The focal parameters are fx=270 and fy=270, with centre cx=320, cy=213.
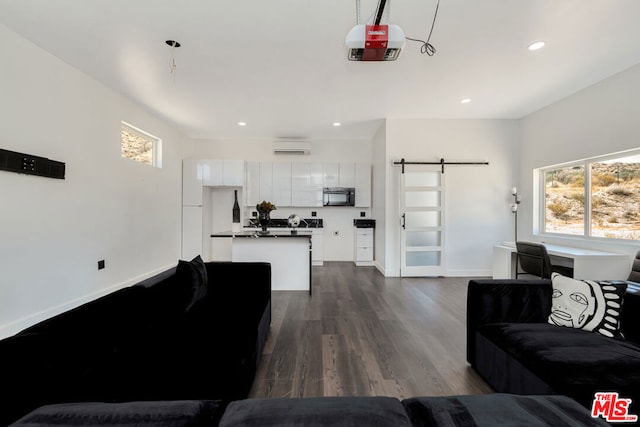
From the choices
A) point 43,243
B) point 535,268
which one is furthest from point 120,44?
point 535,268

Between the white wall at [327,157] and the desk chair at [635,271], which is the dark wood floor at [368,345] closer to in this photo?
the desk chair at [635,271]

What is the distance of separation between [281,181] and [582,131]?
5.14 meters

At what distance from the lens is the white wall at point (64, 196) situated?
259 centimetres

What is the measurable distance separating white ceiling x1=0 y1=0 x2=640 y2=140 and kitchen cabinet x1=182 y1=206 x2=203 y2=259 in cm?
215

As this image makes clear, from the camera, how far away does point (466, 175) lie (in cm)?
498

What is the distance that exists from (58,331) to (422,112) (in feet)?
16.6

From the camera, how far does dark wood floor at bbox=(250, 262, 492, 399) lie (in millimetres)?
1873

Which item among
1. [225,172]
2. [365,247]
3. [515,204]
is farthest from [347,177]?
[515,204]

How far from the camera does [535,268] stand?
3.36 meters

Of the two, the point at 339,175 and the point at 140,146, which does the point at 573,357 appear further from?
the point at 140,146

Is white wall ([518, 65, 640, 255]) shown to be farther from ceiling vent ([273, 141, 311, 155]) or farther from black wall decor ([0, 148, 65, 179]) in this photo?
black wall decor ([0, 148, 65, 179])

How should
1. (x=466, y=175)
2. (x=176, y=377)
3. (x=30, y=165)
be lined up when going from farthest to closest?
(x=466, y=175), (x=30, y=165), (x=176, y=377)

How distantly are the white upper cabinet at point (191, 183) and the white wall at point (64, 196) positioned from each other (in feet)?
3.78

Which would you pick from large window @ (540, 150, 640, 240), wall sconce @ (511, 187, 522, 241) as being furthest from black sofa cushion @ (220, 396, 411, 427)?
wall sconce @ (511, 187, 522, 241)
